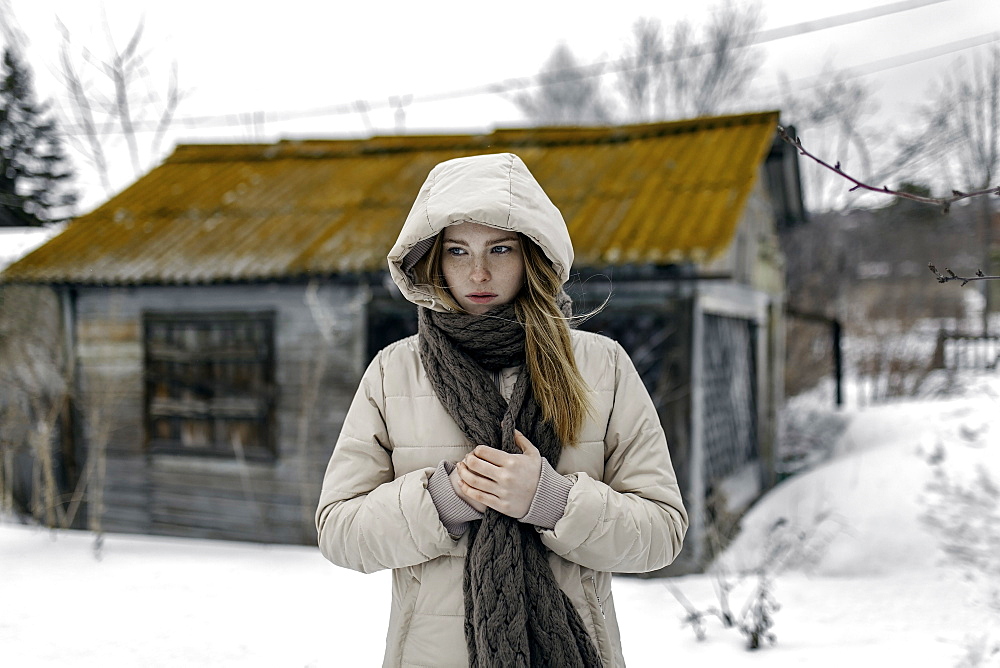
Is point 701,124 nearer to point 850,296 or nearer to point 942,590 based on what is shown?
point 942,590

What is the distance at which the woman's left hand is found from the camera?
1354mm

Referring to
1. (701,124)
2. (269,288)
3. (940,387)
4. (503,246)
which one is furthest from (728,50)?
(503,246)

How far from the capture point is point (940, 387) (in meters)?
10.7

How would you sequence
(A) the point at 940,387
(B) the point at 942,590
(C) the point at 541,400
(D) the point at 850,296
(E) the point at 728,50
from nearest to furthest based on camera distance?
(C) the point at 541,400, (B) the point at 942,590, (A) the point at 940,387, (E) the point at 728,50, (D) the point at 850,296

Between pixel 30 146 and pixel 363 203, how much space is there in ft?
42.0

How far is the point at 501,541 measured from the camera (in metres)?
1.42

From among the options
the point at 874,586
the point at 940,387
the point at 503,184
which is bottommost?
the point at 874,586

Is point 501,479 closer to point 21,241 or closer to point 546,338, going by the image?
point 546,338

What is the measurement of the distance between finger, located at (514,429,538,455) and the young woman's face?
328 millimetres

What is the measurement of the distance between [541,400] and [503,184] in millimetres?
480

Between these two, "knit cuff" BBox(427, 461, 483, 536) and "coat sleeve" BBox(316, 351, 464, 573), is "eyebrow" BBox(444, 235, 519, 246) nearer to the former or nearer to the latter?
"coat sleeve" BBox(316, 351, 464, 573)

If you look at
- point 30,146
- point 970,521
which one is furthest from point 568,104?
point 970,521

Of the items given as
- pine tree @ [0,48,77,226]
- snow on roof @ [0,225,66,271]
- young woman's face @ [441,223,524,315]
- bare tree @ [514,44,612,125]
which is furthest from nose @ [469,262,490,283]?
bare tree @ [514,44,612,125]

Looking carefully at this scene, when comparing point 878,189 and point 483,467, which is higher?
point 878,189
